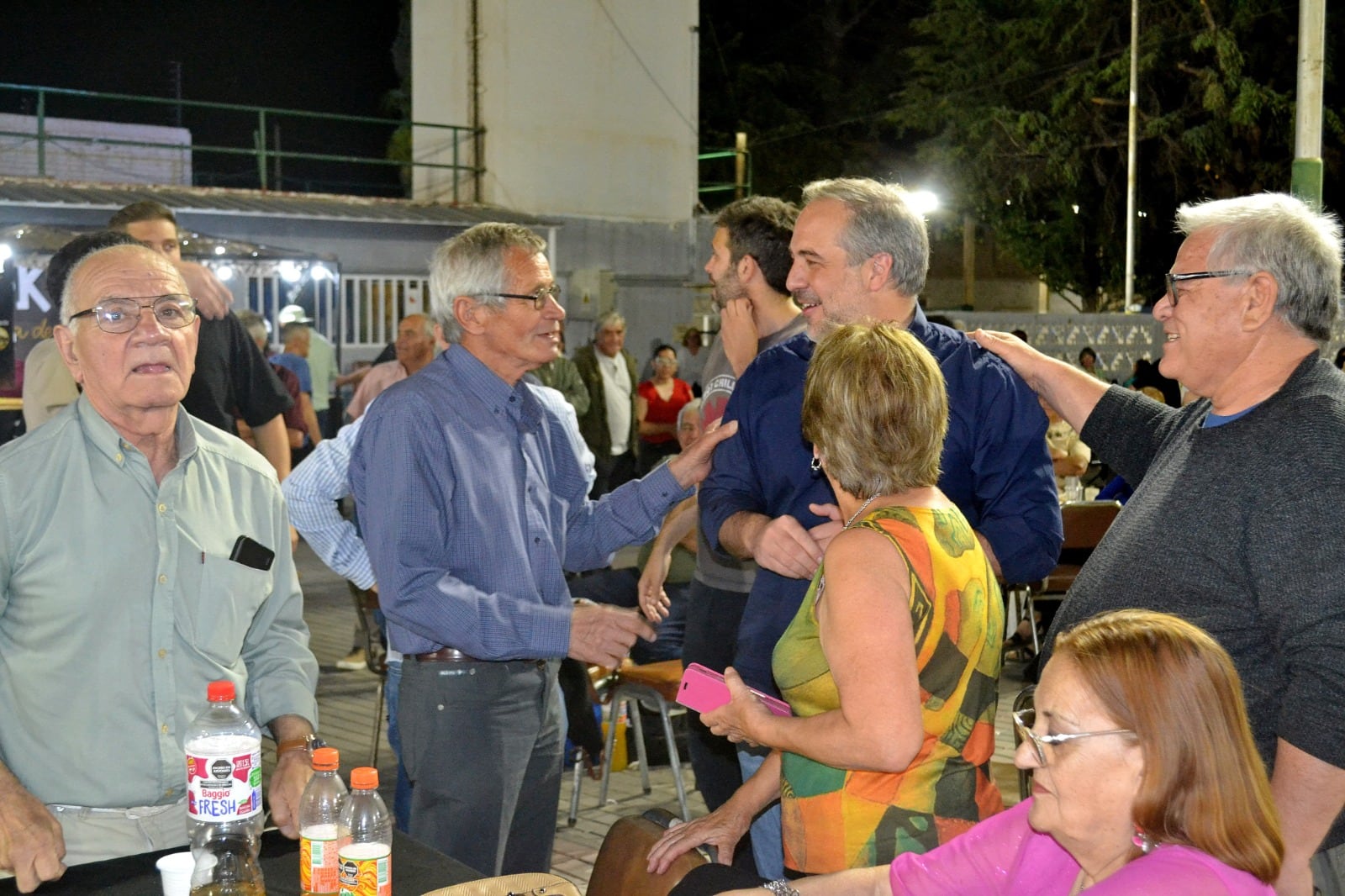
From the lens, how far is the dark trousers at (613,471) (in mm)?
12023

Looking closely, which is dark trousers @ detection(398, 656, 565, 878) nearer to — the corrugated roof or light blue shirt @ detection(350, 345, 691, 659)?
light blue shirt @ detection(350, 345, 691, 659)

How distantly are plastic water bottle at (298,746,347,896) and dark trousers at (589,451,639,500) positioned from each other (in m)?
9.48

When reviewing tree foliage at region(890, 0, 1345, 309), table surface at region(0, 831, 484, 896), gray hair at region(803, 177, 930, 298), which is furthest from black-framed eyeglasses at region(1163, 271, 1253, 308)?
tree foliage at region(890, 0, 1345, 309)

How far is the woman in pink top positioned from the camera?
1830 mm

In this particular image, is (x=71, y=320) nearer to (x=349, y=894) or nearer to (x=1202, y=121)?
(x=349, y=894)

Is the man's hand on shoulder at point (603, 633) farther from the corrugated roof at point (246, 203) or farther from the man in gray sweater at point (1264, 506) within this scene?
the corrugated roof at point (246, 203)

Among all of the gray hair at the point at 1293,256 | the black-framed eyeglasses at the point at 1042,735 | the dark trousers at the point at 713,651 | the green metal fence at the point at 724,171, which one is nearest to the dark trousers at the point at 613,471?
the green metal fence at the point at 724,171

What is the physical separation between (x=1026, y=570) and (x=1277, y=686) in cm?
78

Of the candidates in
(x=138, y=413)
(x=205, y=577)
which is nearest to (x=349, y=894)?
(x=205, y=577)

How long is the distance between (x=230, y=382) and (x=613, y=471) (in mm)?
7321

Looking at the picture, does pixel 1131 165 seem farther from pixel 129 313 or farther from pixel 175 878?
pixel 175 878

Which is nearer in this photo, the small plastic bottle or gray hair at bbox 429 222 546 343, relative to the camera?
the small plastic bottle

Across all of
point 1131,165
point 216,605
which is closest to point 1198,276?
point 216,605

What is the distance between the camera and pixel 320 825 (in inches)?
89.8
